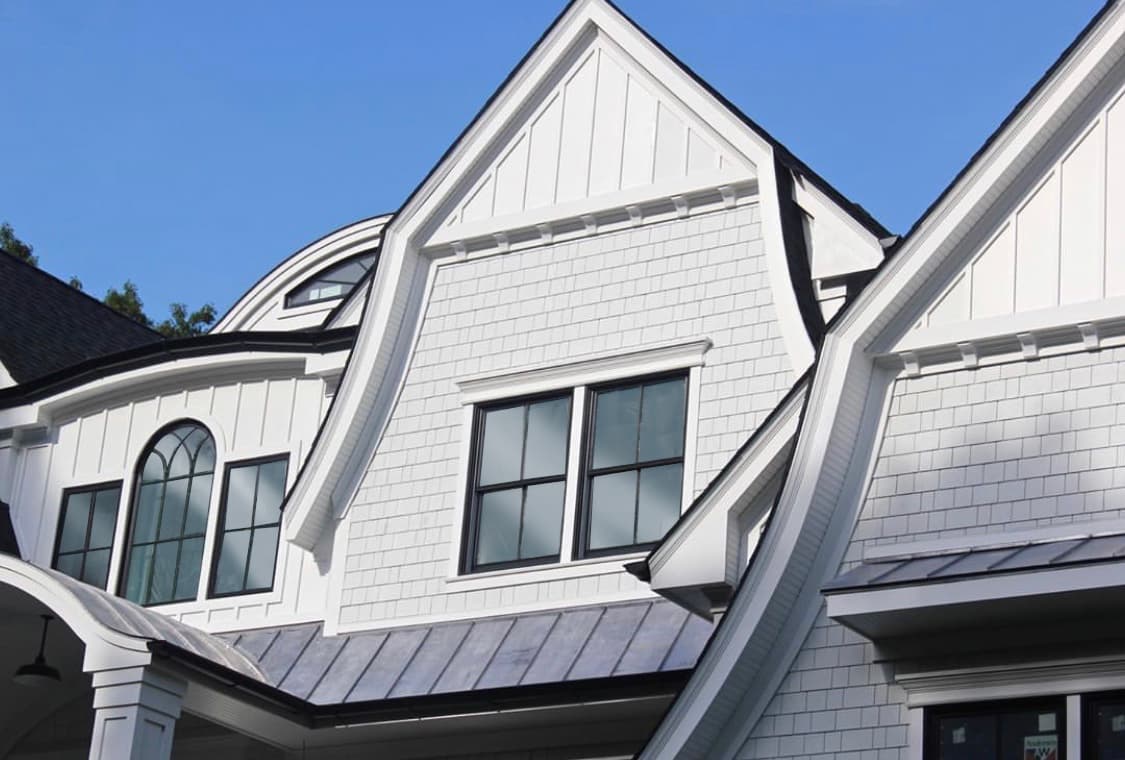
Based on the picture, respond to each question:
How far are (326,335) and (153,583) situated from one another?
2693 mm

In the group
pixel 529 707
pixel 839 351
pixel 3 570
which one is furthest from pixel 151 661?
pixel 839 351

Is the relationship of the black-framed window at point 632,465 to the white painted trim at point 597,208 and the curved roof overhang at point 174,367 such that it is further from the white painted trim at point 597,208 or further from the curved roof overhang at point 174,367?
the curved roof overhang at point 174,367

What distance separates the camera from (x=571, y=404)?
16.1m

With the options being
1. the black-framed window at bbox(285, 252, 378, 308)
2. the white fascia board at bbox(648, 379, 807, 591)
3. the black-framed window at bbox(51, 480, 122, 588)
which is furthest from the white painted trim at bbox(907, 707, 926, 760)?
the black-framed window at bbox(285, 252, 378, 308)

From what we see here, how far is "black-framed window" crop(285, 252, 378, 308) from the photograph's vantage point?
73.4 ft

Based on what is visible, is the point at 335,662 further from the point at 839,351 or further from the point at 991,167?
the point at 991,167

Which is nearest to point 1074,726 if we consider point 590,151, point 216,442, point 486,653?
point 486,653

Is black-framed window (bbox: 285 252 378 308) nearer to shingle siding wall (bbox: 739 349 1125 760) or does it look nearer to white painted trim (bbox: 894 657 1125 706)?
shingle siding wall (bbox: 739 349 1125 760)

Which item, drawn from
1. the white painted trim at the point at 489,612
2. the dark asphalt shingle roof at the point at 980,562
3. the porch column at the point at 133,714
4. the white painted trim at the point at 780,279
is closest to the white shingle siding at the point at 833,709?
the dark asphalt shingle roof at the point at 980,562

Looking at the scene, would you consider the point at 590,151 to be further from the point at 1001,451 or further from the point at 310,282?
the point at 310,282

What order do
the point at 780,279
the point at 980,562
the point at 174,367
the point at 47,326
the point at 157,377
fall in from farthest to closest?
the point at 47,326 → the point at 157,377 → the point at 174,367 → the point at 780,279 → the point at 980,562

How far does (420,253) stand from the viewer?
679 inches

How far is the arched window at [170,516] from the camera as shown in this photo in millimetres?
17641

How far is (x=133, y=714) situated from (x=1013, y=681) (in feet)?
19.7
